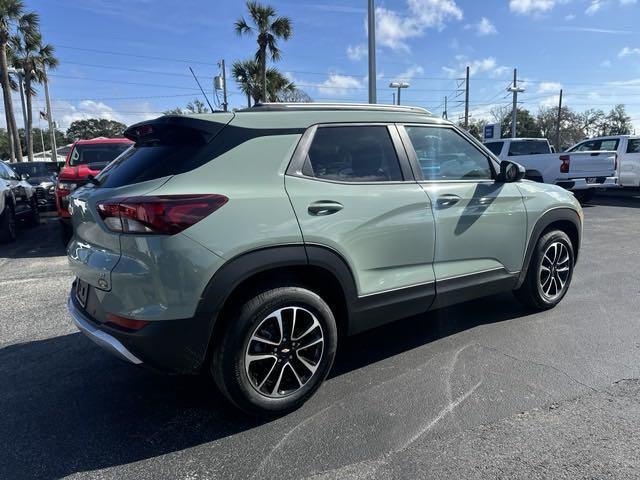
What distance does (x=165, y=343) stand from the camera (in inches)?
98.0

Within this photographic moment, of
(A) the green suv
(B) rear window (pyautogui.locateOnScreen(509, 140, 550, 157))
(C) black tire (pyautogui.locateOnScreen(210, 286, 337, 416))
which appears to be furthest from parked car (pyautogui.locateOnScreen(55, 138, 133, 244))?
(B) rear window (pyautogui.locateOnScreen(509, 140, 550, 157))

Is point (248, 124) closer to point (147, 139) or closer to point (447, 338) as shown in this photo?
point (147, 139)

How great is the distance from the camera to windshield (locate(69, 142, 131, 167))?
881 centimetres

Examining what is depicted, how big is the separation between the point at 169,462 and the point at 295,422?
0.74 m

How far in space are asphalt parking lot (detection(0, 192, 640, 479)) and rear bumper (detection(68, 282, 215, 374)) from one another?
0.48m

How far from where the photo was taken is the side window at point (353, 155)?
3.03 meters

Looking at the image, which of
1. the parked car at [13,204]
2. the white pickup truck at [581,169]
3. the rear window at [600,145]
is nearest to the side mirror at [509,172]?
the parked car at [13,204]

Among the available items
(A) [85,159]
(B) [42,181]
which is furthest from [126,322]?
(B) [42,181]

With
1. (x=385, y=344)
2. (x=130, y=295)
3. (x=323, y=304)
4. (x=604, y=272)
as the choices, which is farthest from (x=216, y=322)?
(x=604, y=272)

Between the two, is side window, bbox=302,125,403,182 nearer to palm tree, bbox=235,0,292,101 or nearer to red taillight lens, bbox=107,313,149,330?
red taillight lens, bbox=107,313,149,330

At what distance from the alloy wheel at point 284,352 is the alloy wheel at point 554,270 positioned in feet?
8.55

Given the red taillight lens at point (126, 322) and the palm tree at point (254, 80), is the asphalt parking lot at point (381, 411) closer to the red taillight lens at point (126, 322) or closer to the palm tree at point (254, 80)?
the red taillight lens at point (126, 322)

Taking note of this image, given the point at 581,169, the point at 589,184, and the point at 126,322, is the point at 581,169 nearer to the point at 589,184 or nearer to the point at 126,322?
the point at 589,184

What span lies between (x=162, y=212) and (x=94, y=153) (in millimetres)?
7497
